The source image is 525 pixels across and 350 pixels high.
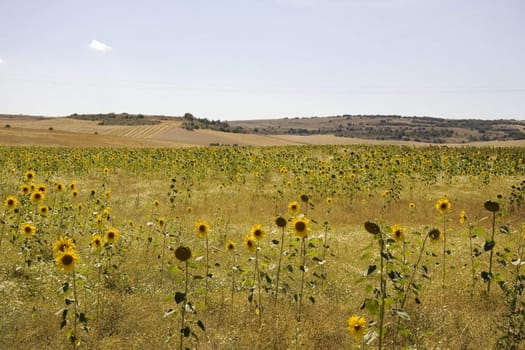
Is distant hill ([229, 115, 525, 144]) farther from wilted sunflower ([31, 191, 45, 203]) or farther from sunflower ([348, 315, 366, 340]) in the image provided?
sunflower ([348, 315, 366, 340])

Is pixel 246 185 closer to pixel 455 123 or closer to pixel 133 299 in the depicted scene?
pixel 133 299

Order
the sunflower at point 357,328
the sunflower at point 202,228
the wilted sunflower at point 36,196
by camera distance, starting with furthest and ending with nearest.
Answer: the wilted sunflower at point 36,196
the sunflower at point 202,228
the sunflower at point 357,328

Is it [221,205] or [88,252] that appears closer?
[88,252]

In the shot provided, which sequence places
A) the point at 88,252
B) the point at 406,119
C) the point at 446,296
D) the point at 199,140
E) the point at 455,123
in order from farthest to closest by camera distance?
the point at 406,119
the point at 455,123
the point at 199,140
the point at 88,252
the point at 446,296

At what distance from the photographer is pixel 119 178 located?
17.4 metres

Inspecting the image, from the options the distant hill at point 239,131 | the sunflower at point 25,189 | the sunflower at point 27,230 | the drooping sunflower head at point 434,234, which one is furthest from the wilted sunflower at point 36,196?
the distant hill at point 239,131

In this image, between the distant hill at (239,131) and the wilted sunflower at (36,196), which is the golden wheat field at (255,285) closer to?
the wilted sunflower at (36,196)

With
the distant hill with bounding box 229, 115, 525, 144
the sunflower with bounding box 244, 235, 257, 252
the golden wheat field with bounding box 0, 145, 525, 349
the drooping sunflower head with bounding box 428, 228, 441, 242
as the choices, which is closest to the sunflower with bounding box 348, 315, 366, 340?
the golden wheat field with bounding box 0, 145, 525, 349

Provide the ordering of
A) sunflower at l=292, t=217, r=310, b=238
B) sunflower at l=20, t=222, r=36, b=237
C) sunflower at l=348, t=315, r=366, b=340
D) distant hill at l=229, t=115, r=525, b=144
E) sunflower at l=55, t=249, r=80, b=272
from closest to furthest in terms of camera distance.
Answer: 1. sunflower at l=348, t=315, r=366, b=340
2. sunflower at l=55, t=249, r=80, b=272
3. sunflower at l=292, t=217, r=310, b=238
4. sunflower at l=20, t=222, r=36, b=237
5. distant hill at l=229, t=115, r=525, b=144

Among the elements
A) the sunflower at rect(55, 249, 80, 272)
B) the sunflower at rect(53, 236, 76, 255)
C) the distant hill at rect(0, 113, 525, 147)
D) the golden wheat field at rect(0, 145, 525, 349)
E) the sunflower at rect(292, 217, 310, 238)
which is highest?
the distant hill at rect(0, 113, 525, 147)

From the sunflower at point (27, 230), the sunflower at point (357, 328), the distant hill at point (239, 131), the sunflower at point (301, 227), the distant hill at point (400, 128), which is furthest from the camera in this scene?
the distant hill at point (400, 128)

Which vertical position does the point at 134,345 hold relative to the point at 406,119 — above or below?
below

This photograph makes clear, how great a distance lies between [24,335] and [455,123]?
627ft

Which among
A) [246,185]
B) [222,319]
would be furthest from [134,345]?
[246,185]
